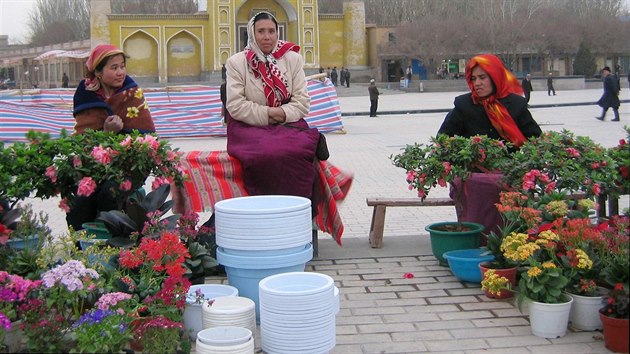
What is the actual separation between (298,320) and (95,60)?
304cm

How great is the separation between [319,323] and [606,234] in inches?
72.1

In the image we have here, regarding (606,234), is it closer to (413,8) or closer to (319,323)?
(319,323)

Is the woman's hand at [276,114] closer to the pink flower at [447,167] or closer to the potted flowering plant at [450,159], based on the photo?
the potted flowering plant at [450,159]

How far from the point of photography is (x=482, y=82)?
5992 millimetres

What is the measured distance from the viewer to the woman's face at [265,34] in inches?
230

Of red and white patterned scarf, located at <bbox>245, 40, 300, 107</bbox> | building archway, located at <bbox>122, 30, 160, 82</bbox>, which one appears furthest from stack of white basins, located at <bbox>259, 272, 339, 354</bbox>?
building archway, located at <bbox>122, 30, 160, 82</bbox>

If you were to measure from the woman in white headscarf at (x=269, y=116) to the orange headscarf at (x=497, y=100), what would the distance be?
138 cm

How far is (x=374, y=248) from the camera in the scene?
6.41m

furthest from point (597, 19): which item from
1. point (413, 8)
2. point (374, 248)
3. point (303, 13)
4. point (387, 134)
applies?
point (374, 248)

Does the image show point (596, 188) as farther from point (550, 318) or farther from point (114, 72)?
point (114, 72)

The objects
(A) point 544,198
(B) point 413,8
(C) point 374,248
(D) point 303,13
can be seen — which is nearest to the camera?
(A) point 544,198

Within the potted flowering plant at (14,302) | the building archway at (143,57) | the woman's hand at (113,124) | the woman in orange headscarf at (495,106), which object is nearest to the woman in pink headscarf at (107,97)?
the woman's hand at (113,124)

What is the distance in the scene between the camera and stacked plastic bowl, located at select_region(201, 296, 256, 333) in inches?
152

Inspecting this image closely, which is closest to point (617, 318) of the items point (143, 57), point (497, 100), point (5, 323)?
point (497, 100)
